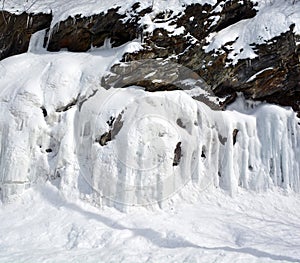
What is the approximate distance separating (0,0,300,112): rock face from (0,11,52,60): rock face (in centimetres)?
101

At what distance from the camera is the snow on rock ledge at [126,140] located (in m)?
7.75

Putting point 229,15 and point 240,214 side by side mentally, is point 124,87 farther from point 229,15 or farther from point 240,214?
point 240,214

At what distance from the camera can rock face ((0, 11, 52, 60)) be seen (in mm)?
10305

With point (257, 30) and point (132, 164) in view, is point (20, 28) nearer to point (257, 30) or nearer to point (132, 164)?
point (132, 164)

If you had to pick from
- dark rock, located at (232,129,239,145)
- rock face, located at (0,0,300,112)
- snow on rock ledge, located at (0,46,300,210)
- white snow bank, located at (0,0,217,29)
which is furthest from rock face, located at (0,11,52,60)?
dark rock, located at (232,129,239,145)

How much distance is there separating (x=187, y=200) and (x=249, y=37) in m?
4.16

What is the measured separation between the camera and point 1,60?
403 inches

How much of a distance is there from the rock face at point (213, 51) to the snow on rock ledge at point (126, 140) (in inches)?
→ 16.0

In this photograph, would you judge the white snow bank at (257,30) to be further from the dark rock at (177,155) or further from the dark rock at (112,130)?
the dark rock at (112,130)

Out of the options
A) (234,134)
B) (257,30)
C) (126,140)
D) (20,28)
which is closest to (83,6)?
(20,28)

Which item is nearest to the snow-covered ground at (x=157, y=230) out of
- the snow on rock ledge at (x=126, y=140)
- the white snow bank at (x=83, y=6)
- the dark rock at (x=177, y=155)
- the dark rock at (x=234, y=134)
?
the snow on rock ledge at (x=126, y=140)

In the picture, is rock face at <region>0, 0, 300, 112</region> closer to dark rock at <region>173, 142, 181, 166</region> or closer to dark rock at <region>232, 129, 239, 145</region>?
dark rock at <region>232, 129, 239, 145</region>

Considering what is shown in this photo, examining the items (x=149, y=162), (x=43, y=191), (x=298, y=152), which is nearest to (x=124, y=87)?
(x=149, y=162)

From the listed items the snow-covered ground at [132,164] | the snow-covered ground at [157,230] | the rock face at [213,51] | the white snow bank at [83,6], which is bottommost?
the snow-covered ground at [157,230]
